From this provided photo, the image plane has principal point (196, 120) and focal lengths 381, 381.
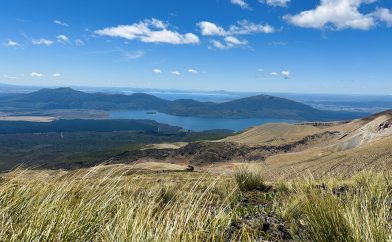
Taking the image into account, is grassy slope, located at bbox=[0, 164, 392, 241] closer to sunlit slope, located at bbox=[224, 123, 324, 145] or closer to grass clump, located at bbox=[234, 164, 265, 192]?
grass clump, located at bbox=[234, 164, 265, 192]

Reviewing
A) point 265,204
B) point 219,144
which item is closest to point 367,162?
point 265,204

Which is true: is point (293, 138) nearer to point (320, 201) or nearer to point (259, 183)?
point (259, 183)

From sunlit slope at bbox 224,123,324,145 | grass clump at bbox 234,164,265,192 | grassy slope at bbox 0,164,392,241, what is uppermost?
grassy slope at bbox 0,164,392,241

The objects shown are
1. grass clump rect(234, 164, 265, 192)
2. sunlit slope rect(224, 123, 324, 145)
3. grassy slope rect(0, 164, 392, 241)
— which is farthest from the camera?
sunlit slope rect(224, 123, 324, 145)

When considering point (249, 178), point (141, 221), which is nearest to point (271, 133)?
point (249, 178)

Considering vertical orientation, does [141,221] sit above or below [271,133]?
above

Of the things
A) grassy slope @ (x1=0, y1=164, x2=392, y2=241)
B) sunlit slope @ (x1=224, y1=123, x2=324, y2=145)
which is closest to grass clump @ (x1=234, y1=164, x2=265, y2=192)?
grassy slope @ (x1=0, y1=164, x2=392, y2=241)

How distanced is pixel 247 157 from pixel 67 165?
43790 mm

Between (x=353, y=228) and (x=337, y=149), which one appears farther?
(x=337, y=149)

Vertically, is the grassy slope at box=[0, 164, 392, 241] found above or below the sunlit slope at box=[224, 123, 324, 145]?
above

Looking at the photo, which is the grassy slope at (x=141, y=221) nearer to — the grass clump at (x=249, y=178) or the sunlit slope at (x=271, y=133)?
the grass clump at (x=249, y=178)

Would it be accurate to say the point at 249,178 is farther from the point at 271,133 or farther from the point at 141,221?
the point at 271,133

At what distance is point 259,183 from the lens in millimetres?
10547

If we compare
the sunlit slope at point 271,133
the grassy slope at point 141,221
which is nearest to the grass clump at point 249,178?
the grassy slope at point 141,221
